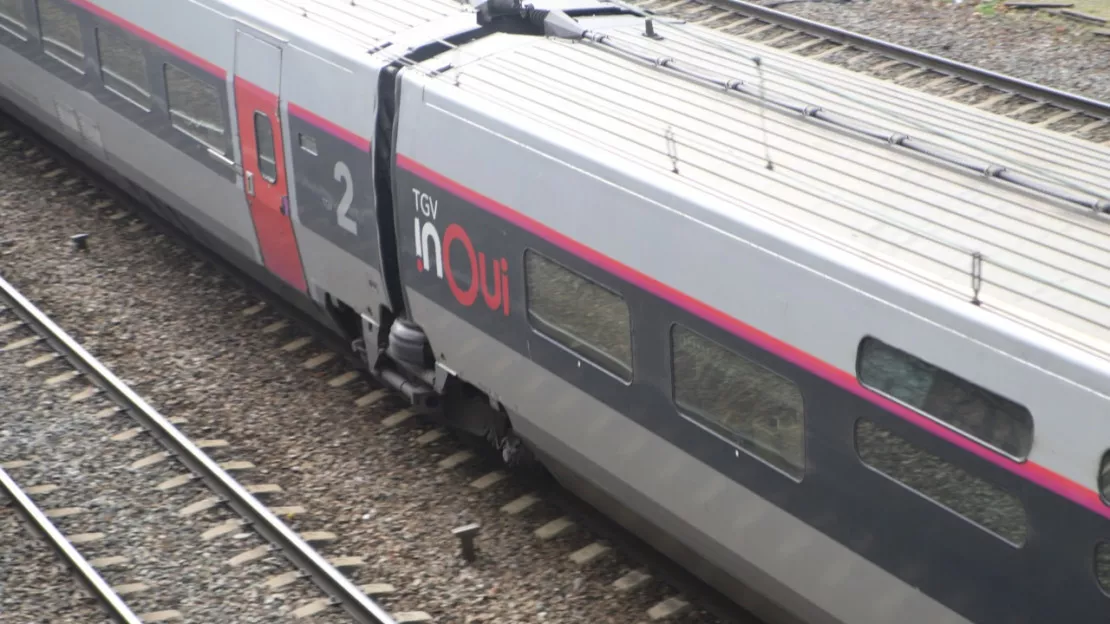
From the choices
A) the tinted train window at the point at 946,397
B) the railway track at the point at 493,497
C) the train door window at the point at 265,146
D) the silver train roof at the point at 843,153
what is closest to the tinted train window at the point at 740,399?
the tinted train window at the point at 946,397

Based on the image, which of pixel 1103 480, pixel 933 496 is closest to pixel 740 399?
pixel 933 496

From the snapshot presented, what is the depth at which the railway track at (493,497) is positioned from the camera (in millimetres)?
8344

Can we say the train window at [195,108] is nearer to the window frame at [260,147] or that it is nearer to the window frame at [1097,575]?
the window frame at [260,147]

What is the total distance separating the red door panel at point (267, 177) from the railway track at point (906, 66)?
438 cm

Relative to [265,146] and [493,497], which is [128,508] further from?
[265,146]

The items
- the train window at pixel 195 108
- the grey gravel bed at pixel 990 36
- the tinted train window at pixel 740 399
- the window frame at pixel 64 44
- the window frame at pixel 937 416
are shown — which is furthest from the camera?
the grey gravel bed at pixel 990 36

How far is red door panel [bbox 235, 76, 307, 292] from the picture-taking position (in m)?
10.2

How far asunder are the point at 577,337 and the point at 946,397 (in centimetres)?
254

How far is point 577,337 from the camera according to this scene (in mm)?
7828

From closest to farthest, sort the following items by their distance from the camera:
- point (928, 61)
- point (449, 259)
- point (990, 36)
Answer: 1. point (449, 259)
2. point (928, 61)
3. point (990, 36)

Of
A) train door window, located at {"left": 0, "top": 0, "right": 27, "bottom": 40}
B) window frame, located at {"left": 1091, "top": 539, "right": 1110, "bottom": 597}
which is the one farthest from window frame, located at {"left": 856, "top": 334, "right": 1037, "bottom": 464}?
train door window, located at {"left": 0, "top": 0, "right": 27, "bottom": 40}

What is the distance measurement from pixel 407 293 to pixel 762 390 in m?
3.28

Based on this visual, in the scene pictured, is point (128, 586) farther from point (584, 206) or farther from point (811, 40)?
point (811, 40)

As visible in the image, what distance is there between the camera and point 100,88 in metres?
12.5
